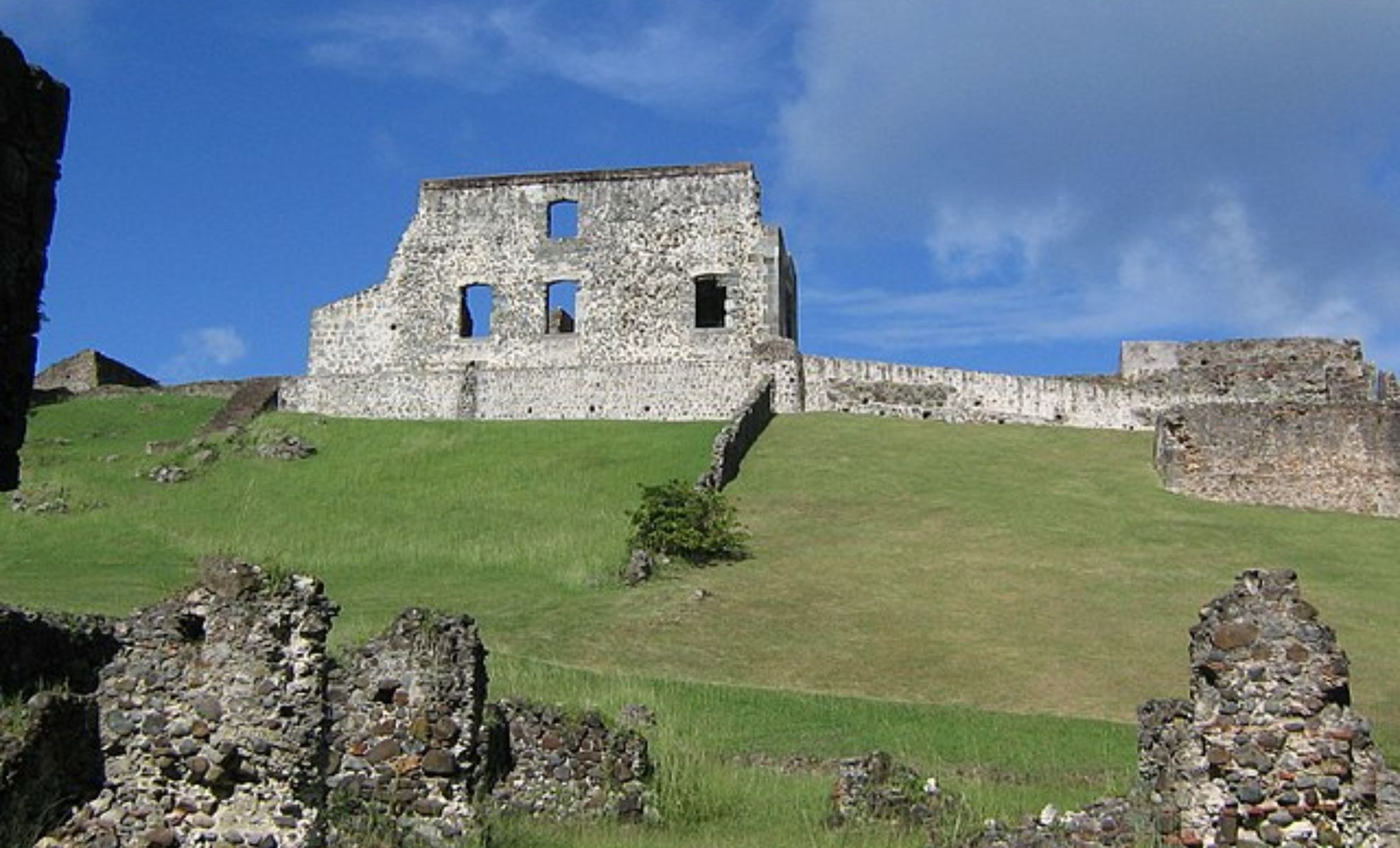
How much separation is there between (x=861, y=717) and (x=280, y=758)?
920cm

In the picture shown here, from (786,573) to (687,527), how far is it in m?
2.01

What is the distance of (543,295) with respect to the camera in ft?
148

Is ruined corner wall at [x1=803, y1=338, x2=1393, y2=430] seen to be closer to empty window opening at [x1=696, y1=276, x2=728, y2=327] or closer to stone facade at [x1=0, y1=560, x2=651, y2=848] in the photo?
empty window opening at [x1=696, y1=276, x2=728, y2=327]

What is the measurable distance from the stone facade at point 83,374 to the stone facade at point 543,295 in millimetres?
9281

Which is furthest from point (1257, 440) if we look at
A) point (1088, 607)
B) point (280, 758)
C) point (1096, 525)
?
point (280, 758)

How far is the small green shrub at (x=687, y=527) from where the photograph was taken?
24.6 m

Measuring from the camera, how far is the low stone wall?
29141 millimetres

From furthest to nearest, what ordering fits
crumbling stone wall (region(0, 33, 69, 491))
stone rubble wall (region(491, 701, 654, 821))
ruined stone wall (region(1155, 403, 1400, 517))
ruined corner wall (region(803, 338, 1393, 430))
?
1. ruined corner wall (region(803, 338, 1393, 430))
2. ruined stone wall (region(1155, 403, 1400, 517))
3. stone rubble wall (region(491, 701, 654, 821))
4. crumbling stone wall (region(0, 33, 69, 491))

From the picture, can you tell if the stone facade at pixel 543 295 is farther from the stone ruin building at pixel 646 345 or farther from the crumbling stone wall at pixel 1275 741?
the crumbling stone wall at pixel 1275 741

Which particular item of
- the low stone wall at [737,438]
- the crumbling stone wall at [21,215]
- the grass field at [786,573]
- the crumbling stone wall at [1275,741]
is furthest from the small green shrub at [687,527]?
the crumbling stone wall at [21,215]

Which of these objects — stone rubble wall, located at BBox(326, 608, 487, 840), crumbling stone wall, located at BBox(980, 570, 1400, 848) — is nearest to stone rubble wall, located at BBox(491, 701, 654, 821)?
stone rubble wall, located at BBox(326, 608, 487, 840)

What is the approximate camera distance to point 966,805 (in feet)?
36.9

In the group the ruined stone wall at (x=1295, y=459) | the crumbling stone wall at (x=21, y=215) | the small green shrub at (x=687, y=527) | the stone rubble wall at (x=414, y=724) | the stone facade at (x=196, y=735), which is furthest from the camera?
the ruined stone wall at (x=1295, y=459)

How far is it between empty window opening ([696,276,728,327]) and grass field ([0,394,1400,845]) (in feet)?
29.5
